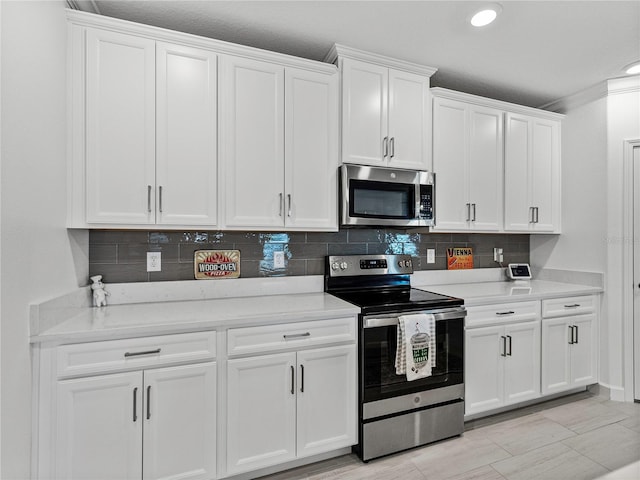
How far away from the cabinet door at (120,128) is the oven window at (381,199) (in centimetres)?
126

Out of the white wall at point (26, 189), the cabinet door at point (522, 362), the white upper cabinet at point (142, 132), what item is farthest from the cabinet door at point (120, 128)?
the cabinet door at point (522, 362)

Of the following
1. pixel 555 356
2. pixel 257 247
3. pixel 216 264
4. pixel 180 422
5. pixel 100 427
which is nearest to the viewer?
pixel 100 427

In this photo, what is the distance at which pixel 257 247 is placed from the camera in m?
2.47

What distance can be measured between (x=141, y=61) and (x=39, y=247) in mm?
1122

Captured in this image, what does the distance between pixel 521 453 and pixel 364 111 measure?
2440 millimetres

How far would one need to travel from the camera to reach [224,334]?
69.9 inches

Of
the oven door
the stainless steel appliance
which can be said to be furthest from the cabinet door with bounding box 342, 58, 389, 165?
the oven door

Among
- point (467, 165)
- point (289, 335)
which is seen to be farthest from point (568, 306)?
point (289, 335)

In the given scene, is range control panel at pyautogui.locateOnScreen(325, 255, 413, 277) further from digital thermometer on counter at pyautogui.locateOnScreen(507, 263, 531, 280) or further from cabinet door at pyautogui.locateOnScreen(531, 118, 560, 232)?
cabinet door at pyautogui.locateOnScreen(531, 118, 560, 232)

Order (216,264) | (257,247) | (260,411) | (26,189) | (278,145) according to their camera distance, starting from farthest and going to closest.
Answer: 1. (257,247)
2. (216,264)
3. (278,145)
4. (260,411)
5. (26,189)

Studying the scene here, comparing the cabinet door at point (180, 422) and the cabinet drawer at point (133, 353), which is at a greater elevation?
the cabinet drawer at point (133, 353)

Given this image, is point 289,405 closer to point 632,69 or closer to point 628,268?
point 628,268

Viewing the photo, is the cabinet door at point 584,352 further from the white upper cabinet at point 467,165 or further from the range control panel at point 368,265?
the range control panel at point 368,265

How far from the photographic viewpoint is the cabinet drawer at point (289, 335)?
1803 mm
